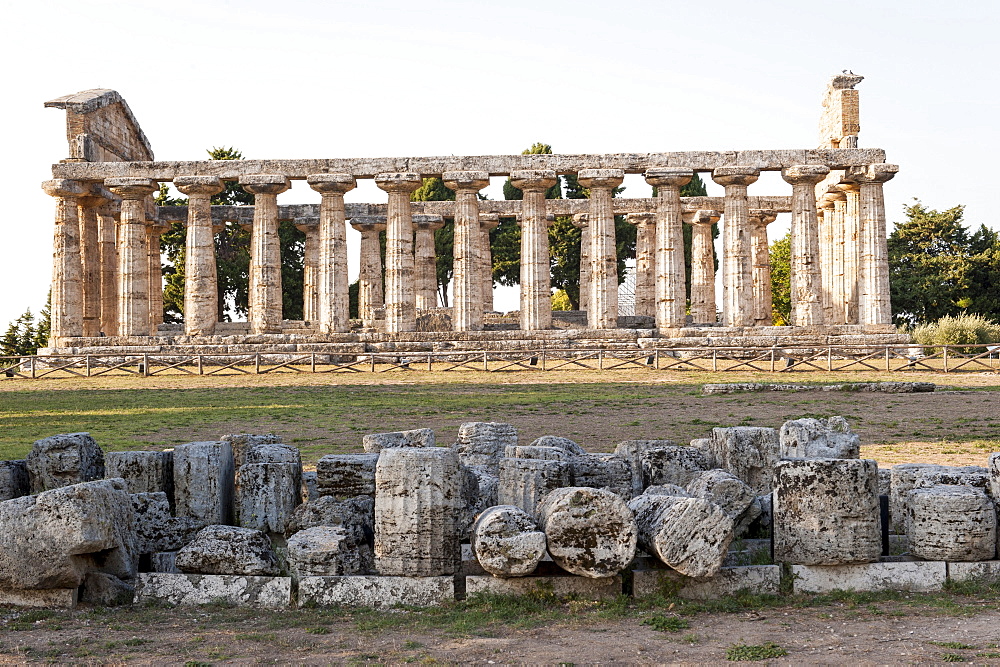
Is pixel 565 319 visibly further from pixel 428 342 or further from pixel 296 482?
pixel 296 482

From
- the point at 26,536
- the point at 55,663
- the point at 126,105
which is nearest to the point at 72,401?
the point at 26,536

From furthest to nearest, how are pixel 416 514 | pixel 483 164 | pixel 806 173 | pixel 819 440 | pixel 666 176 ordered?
pixel 483 164 < pixel 666 176 < pixel 806 173 < pixel 819 440 < pixel 416 514

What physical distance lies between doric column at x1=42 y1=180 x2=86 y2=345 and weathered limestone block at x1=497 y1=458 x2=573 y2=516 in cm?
3644

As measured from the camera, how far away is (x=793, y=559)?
8.95 metres

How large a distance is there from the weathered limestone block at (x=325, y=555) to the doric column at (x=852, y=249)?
116 feet

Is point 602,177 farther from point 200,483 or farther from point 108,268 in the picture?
point 200,483

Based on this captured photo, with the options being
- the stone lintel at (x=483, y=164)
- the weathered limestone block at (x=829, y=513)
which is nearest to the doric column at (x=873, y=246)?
the stone lintel at (x=483, y=164)

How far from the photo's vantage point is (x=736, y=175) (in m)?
39.8

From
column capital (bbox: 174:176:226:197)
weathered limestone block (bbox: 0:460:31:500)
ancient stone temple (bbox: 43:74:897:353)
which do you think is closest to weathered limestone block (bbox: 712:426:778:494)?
weathered limestone block (bbox: 0:460:31:500)

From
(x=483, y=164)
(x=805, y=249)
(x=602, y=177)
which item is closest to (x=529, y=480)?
(x=602, y=177)

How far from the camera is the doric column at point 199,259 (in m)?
41.4

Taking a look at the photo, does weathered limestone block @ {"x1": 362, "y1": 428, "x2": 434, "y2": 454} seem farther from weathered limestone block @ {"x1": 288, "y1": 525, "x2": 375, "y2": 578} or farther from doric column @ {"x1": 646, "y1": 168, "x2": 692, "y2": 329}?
doric column @ {"x1": 646, "y1": 168, "x2": 692, "y2": 329}

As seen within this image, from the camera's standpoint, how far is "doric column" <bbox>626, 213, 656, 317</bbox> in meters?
51.5

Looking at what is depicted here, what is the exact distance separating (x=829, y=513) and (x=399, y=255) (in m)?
34.0
